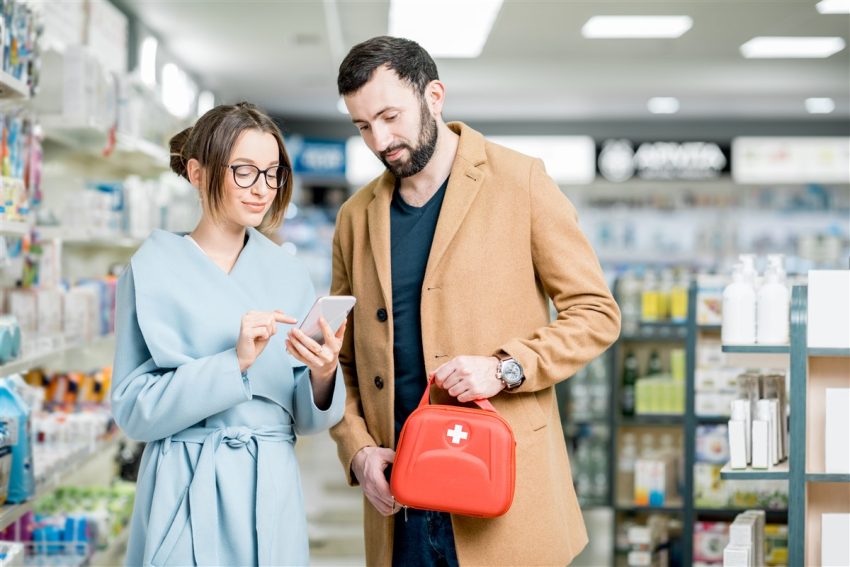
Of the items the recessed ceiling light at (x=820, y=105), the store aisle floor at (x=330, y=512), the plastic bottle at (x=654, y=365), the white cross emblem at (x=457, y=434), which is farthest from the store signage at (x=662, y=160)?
the white cross emblem at (x=457, y=434)

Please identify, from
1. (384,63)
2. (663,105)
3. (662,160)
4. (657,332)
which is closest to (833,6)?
(657,332)

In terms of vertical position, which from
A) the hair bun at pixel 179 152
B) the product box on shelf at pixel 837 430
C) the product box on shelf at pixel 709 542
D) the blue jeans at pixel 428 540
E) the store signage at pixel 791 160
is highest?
the store signage at pixel 791 160

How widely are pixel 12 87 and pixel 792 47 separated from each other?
24.0 ft

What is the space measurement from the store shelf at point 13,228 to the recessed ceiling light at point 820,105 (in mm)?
9882

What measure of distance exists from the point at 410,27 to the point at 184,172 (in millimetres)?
6080

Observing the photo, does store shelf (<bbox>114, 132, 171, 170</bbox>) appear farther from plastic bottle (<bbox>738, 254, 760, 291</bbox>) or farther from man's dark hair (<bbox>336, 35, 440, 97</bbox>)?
plastic bottle (<bbox>738, 254, 760, 291</bbox>)

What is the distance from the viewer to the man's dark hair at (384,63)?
7.26ft

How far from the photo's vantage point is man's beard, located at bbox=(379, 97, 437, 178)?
2.28m

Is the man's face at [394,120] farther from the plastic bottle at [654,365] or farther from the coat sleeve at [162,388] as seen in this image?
the plastic bottle at [654,365]

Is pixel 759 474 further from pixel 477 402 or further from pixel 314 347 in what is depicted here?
pixel 314 347

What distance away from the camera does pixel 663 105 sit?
1173cm

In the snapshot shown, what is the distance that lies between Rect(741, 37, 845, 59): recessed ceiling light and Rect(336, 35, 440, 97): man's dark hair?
6787 millimetres

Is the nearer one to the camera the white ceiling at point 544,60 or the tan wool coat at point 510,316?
the tan wool coat at point 510,316

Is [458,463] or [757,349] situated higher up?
[757,349]
